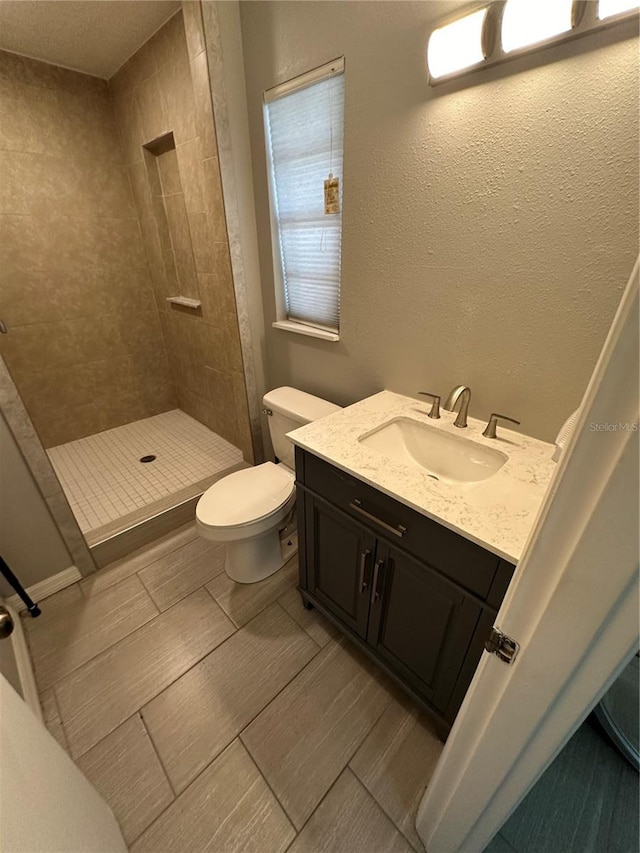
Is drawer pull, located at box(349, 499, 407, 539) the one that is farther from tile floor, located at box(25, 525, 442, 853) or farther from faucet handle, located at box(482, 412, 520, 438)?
tile floor, located at box(25, 525, 442, 853)

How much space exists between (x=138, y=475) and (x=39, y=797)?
6.24ft

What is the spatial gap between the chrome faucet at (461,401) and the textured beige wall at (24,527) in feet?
5.11

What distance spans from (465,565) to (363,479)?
323mm

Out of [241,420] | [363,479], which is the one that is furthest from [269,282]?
[363,479]

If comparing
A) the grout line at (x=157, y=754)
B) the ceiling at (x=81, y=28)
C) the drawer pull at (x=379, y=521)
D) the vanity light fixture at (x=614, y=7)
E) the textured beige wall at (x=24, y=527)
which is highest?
the ceiling at (x=81, y=28)

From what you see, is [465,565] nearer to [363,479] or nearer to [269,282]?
[363,479]

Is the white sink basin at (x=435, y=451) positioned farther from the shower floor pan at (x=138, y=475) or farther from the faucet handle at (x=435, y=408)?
the shower floor pan at (x=138, y=475)

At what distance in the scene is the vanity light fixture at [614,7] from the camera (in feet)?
2.23

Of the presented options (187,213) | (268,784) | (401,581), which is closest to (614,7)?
(401,581)

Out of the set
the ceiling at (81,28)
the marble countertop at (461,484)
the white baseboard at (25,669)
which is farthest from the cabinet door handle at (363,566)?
the ceiling at (81,28)

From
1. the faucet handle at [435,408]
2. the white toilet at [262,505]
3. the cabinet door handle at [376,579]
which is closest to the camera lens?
the cabinet door handle at [376,579]

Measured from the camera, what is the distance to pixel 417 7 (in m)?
0.96

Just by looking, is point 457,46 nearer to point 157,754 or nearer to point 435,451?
point 435,451

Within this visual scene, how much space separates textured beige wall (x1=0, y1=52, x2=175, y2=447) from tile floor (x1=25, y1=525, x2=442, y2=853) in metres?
1.58
